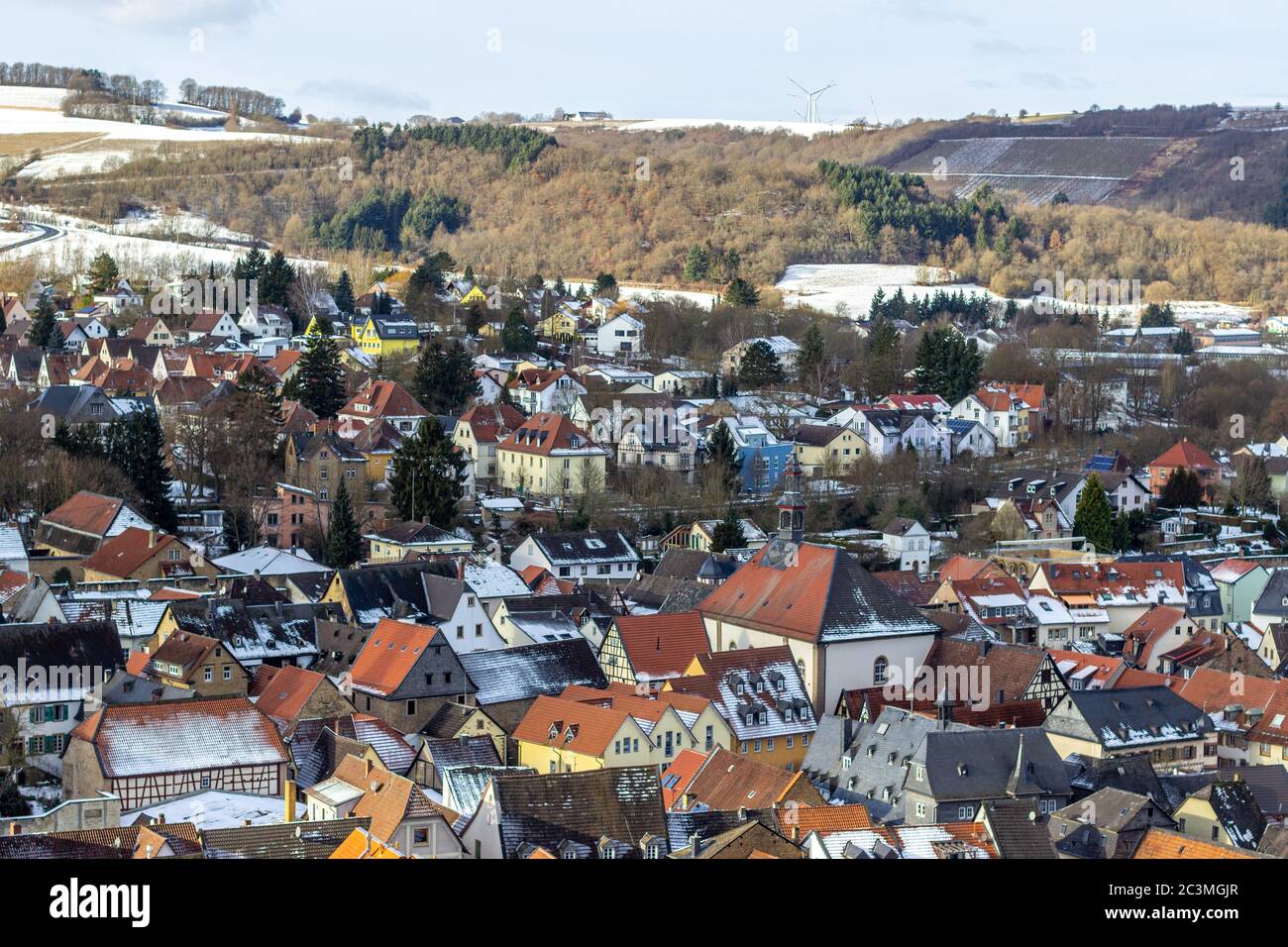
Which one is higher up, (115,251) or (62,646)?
(115,251)

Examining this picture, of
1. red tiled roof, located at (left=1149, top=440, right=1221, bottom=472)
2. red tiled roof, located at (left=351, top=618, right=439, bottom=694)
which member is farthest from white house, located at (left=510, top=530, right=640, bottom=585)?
red tiled roof, located at (left=1149, top=440, right=1221, bottom=472)

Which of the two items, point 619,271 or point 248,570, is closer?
point 248,570

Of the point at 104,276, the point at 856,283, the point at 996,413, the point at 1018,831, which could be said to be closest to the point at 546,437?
the point at 996,413

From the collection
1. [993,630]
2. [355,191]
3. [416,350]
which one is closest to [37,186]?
[355,191]

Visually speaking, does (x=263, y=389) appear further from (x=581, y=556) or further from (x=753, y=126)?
(x=753, y=126)

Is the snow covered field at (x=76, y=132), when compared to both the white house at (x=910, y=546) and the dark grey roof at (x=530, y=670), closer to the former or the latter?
Result: the white house at (x=910, y=546)
